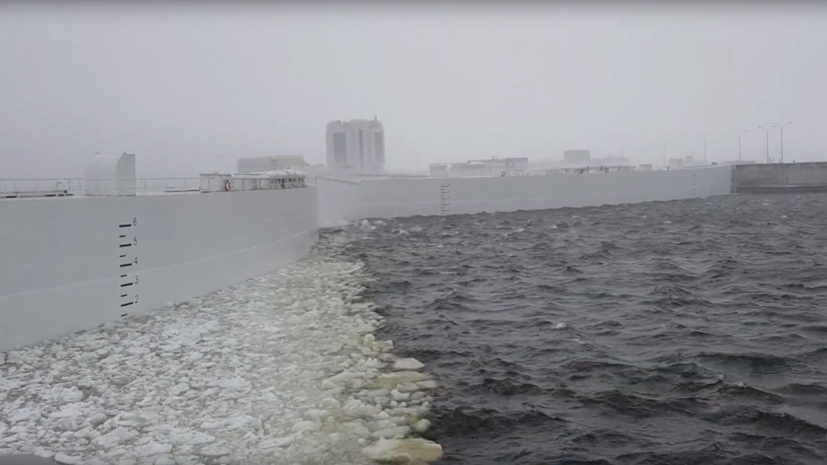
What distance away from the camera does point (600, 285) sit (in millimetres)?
11219

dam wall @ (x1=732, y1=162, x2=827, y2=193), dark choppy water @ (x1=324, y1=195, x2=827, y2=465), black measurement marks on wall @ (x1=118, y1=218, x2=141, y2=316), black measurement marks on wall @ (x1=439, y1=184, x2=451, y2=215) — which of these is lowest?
dark choppy water @ (x1=324, y1=195, x2=827, y2=465)

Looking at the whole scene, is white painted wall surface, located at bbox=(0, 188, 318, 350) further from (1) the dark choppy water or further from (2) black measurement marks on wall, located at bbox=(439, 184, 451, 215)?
(2) black measurement marks on wall, located at bbox=(439, 184, 451, 215)

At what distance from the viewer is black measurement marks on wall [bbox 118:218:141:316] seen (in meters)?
8.44

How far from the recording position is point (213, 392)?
5.81m

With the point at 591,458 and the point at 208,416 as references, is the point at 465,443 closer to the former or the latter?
the point at 591,458

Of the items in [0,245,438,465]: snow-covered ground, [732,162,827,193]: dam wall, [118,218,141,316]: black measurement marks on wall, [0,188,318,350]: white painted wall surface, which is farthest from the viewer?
[732,162,827,193]: dam wall

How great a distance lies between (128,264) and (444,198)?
22.9 metres

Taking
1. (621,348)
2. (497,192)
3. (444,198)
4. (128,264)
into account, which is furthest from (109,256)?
(497,192)

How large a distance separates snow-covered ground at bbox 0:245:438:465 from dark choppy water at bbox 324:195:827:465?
0.61 m

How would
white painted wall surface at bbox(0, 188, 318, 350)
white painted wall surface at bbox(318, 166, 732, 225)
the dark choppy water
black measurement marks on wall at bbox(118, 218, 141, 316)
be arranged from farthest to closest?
white painted wall surface at bbox(318, 166, 732, 225) → black measurement marks on wall at bbox(118, 218, 141, 316) → white painted wall surface at bbox(0, 188, 318, 350) → the dark choppy water

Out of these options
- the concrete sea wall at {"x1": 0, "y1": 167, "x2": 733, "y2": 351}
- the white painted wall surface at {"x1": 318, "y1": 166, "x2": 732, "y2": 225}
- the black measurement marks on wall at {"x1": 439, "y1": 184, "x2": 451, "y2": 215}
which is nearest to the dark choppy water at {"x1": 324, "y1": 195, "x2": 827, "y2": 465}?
the concrete sea wall at {"x1": 0, "y1": 167, "x2": 733, "y2": 351}

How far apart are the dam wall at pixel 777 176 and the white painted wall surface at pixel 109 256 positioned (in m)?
39.7

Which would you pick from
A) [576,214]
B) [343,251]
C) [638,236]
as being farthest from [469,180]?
[343,251]

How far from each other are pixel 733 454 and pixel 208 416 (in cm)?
402
